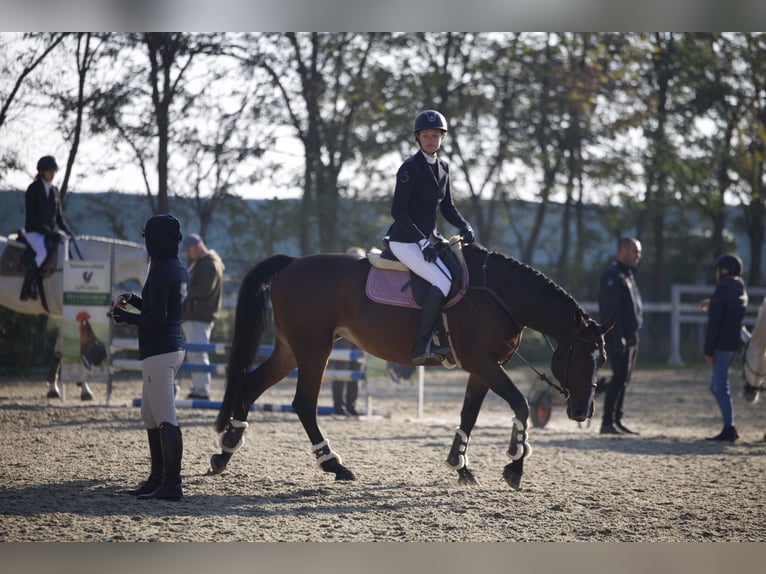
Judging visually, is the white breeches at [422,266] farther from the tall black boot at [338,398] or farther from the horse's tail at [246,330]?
the tall black boot at [338,398]

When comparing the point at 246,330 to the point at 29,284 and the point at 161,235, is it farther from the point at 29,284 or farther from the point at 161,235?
the point at 29,284

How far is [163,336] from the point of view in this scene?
6.10 metres

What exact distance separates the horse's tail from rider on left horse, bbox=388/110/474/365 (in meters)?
1.09

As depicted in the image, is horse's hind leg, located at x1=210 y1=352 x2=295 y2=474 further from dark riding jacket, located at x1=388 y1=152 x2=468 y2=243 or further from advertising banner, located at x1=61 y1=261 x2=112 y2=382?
advertising banner, located at x1=61 y1=261 x2=112 y2=382

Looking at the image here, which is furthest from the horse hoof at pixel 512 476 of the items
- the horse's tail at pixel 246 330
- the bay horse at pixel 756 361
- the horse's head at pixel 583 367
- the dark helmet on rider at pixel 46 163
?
the dark helmet on rider at pixel 46 163

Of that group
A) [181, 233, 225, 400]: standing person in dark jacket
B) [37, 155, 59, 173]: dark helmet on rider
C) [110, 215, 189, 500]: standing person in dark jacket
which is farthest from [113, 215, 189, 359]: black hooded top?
[181, 233, 225, 400]: standing person in dark jacket

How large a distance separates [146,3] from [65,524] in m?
4.26

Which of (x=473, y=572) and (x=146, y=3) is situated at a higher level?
(x=146, y=3)

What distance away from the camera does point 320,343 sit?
23.4 feet

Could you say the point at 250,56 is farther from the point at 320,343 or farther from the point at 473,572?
the point at 473,572

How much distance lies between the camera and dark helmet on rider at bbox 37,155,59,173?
10625mm

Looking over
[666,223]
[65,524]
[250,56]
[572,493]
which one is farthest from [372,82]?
[65,524]

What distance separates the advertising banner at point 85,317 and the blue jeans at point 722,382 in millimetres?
7103

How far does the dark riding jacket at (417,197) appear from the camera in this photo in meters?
6.88
